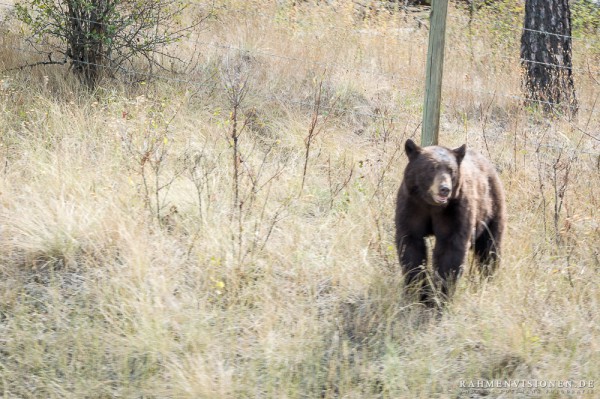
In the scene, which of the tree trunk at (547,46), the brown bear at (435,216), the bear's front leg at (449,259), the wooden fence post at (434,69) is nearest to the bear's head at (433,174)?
the brown bear at (435,216)

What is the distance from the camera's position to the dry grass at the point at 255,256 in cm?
438

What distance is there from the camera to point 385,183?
6824 mm

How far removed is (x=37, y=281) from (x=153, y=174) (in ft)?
5.26

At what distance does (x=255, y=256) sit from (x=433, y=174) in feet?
4.41

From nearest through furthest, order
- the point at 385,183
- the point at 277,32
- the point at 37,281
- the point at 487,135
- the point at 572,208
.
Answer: the point at 37,281, the point at 572,208, the point at 385,183, the point at 487,135, the point at 277,32

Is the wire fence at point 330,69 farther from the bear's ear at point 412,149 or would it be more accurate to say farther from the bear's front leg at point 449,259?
the bear's front leg at point 449,259

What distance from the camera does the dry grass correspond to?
4379 millimetres

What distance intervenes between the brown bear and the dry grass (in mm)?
167

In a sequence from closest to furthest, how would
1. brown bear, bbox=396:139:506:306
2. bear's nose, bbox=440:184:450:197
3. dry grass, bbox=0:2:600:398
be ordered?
dry grass, bbox=0:2:600:398
bear's nose, bbox=440:184:450:197
brown bear, bbox=396:139:506:306

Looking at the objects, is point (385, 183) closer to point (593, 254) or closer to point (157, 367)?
point (593, 254)

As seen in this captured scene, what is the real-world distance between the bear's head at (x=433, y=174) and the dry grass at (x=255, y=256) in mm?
656

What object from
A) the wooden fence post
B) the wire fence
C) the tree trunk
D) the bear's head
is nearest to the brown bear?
the bear's head

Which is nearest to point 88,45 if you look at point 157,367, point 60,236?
point 60,236

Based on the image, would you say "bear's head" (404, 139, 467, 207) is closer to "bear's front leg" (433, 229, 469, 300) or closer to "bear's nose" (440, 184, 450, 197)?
"bear's nose" (440, 184, 450, 197)
